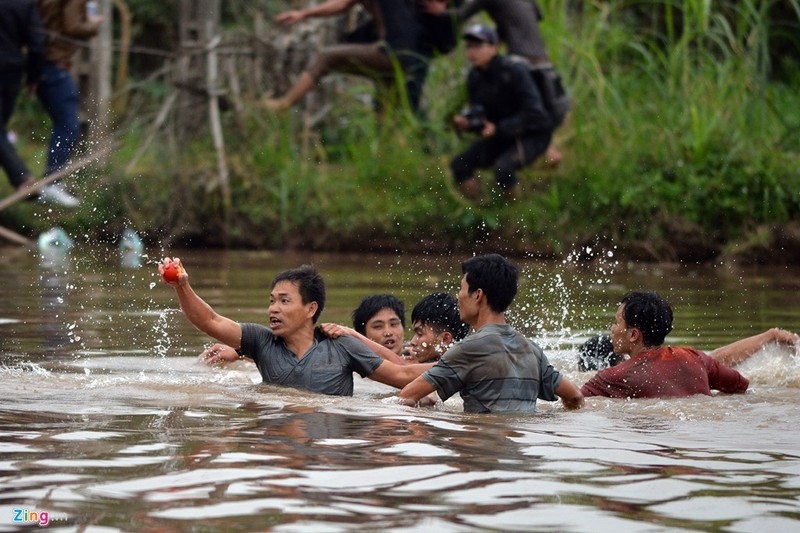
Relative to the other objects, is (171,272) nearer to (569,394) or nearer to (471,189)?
(569,394)

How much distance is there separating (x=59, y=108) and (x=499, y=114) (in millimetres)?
4059

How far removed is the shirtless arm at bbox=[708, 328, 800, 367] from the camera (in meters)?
7.80

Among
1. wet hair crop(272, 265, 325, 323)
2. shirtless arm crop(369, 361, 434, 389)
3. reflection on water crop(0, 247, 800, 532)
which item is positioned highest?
wet hair crop(272, 265, 325, 323)

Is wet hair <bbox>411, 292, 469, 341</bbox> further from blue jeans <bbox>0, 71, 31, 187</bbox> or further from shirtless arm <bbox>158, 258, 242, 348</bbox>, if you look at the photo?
blue jeans <bbox>0, 71, 31, 187</bbox>

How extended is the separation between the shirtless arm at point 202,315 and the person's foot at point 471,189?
25.1 ft

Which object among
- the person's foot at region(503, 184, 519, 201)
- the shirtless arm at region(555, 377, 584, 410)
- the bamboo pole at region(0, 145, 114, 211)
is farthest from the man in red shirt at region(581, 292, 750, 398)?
the bamboo pole at region(0, 145, 114, 211)

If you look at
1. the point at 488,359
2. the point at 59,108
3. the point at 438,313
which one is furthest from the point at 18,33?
the point at 488,359

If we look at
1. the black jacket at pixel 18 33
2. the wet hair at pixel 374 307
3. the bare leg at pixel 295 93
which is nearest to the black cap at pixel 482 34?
the bare leg at pixel 295 93

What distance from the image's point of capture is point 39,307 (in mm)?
10266

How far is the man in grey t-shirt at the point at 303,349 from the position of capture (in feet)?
22.2

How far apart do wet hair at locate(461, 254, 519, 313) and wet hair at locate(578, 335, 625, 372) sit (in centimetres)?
184

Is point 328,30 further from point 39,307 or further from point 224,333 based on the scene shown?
point 224,333

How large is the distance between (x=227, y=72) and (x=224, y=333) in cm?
935

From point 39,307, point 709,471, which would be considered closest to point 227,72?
point 39,307
